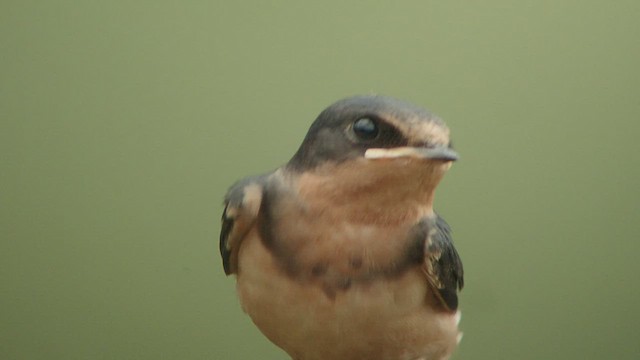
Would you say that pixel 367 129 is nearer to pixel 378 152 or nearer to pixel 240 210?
pixel 378 152

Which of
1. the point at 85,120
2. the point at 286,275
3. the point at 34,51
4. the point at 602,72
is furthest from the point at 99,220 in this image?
the point at 602,72

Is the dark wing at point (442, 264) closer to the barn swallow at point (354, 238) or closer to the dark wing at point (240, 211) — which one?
the barn swallow at point (354, 238)

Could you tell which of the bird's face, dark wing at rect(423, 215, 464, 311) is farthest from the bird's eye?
dark wing at rect(423, 215, 464, 311)

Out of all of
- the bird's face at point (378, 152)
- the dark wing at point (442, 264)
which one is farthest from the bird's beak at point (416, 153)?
the dark wing at point (442, 264)

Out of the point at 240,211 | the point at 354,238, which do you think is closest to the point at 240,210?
the point at 240,211

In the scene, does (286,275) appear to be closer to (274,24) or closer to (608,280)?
(274,24)

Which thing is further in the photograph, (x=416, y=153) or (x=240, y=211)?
(x=240, y=211)
